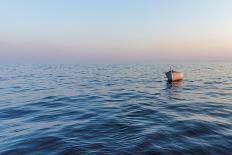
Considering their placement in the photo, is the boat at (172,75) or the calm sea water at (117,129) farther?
the boat at (172,75)

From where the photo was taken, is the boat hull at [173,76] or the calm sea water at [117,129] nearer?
the calm sea water at [117,129]

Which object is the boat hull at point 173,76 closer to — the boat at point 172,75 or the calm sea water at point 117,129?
the boat at point 172,75

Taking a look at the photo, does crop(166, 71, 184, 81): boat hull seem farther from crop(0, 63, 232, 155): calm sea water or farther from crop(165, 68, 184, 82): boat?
crop(0, 63, 232, 155): calm sea water

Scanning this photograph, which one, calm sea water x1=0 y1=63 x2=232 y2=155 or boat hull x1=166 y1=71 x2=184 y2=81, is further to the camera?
boat hull x1=166 y1=71 x2=184 y2=81

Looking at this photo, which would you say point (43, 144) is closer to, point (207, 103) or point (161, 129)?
point (161, 129)

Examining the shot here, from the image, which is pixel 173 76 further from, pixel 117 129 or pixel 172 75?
pixel 117 129

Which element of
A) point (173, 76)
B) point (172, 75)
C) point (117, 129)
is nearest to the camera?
point (117, 129)

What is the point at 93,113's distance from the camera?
1348cm

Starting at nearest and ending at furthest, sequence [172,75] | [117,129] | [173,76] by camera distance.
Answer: [117,129] → [172,75] → [173,76]

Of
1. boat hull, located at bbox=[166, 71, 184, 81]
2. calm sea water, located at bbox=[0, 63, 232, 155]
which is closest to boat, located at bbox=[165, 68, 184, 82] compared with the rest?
boat hull, located at bbox=[166, 71, 184, 81]

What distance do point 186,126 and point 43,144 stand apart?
646 cm

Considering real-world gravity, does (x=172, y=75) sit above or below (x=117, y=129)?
above

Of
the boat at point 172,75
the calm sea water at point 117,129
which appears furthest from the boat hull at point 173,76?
the calm sea water at point 117,129

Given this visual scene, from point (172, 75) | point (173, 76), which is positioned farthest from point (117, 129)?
point (173, 76)
